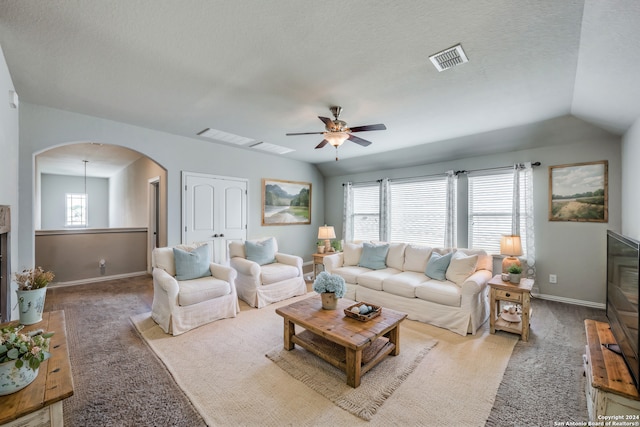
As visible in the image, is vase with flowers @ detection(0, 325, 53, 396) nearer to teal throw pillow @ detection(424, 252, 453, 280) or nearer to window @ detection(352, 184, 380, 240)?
teal throw pillow @ detection(424, 252, 453, 280)

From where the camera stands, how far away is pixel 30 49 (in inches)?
85.8

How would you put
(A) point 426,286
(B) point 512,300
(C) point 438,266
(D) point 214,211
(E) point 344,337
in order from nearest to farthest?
1. (E) point 344,337
2. (B) point 512,300
3. (A) point 426,286
4. (C) point 438,266
5. (D) point 214,211

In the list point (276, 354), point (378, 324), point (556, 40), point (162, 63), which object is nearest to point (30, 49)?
point (162, 63)

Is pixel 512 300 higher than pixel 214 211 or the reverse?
the reverse

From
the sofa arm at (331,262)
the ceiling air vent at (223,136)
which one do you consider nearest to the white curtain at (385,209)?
the sofa arm at (331,262)

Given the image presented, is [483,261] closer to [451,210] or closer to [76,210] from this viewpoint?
[451,210]

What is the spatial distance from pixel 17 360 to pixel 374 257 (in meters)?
3.89

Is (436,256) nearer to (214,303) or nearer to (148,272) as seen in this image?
(214,303)

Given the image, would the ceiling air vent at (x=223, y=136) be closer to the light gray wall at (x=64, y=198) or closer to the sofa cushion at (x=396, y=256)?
the sofa cushion at (x=396, y=256)

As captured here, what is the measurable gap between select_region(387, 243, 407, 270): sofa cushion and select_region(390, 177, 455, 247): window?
3.98 feet

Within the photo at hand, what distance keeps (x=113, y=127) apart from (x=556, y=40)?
512 cm

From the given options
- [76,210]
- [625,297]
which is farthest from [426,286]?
[76,210]

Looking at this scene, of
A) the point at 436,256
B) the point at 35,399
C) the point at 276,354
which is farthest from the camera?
the point at 436,256

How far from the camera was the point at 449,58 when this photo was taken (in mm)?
2232
